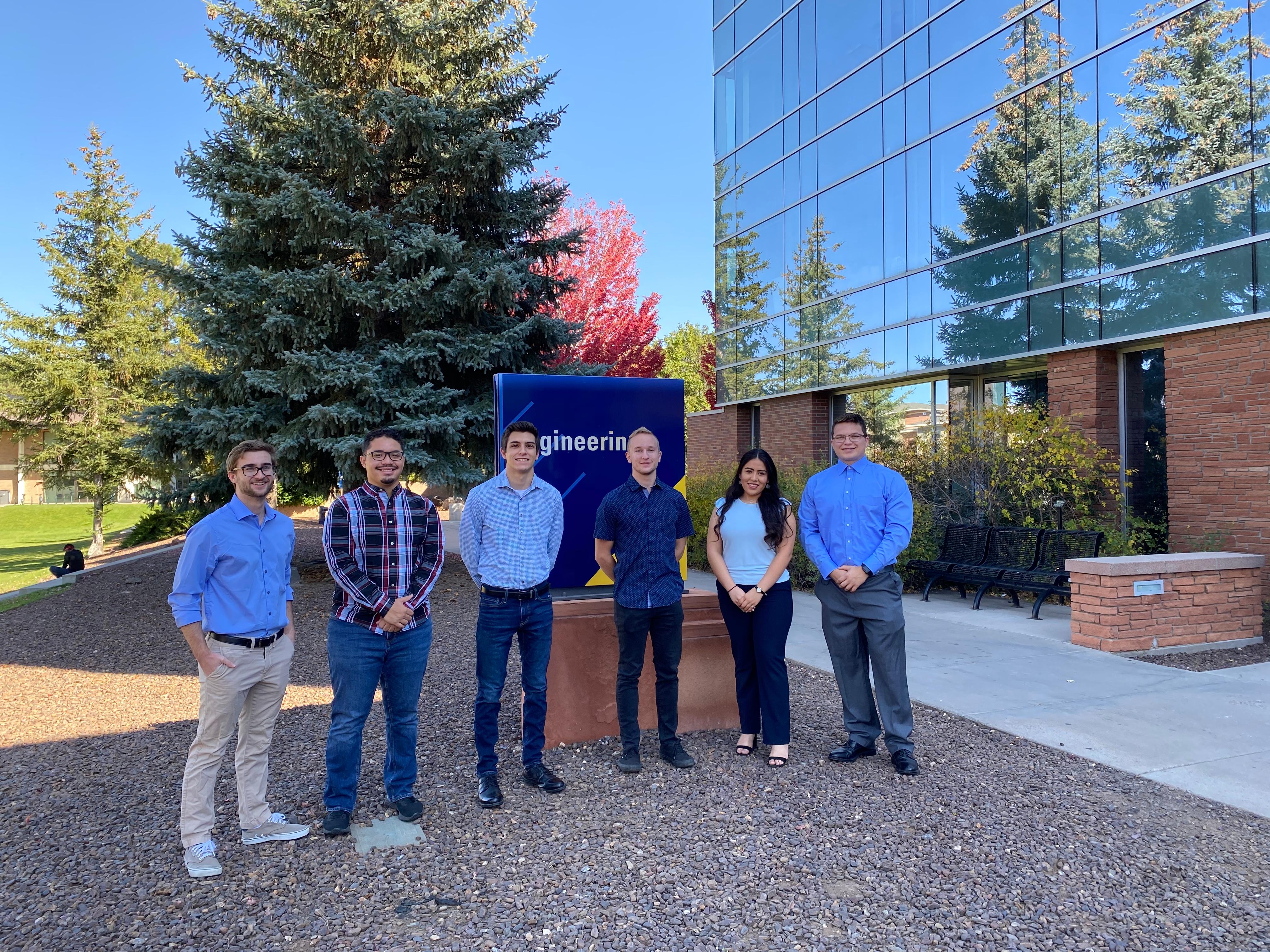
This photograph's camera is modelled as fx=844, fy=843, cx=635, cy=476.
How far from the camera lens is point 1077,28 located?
10922 millimetres

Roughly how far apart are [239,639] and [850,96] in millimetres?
15090

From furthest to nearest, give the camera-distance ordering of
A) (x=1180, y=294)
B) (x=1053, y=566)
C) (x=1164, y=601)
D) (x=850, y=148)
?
(x=850, y=148), (x=1180, y=294), (x=1053, y=566), (x=1164, y=601)

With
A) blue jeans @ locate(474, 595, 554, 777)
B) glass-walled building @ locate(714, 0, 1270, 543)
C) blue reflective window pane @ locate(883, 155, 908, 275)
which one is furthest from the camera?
blue reflective window pane @ locate(883, 155, 908, 275)

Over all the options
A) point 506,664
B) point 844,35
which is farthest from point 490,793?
point 844,35

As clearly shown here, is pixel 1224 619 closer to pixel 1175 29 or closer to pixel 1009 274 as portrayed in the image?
pixel 1009 274

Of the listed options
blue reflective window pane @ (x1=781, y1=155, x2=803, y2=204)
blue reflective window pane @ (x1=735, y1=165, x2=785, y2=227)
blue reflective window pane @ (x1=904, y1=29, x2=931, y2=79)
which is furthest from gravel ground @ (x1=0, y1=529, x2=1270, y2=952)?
blue reflective window pane @ (x1=735, y1=165, x2=785, y2=227)

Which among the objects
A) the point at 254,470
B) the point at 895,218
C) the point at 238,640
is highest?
the point at 895,218

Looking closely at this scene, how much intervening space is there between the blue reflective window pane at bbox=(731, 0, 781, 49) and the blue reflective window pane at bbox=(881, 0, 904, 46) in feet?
11.1

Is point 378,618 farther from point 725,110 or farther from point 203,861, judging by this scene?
point 725,110

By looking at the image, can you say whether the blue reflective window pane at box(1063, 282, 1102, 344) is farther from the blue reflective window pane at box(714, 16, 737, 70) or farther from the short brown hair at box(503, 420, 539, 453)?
the blue reflective window pane at box(714, 16, 737, 70)

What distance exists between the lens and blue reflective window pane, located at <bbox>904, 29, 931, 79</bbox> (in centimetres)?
1354

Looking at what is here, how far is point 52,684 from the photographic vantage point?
23.0 feet

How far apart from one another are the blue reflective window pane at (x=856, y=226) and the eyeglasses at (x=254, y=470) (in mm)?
12856

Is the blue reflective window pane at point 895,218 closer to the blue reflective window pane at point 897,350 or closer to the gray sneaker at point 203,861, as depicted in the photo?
the blue reflective window pane at point 897,350
